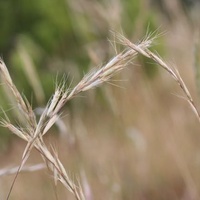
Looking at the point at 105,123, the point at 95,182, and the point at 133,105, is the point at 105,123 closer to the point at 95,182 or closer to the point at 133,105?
the point at 133,105

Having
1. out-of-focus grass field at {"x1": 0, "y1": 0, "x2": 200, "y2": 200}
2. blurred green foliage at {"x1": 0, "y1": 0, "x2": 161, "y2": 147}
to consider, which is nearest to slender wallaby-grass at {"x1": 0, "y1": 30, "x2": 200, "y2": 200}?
out-of-focus grass field at {"x1": 0, "y1": 0, "x2": 200, "y2": 200}

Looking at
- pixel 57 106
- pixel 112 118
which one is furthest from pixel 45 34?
pixel 57 106

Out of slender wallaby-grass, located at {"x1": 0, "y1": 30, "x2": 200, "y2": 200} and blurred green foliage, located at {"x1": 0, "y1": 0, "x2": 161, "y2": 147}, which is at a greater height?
blurred green foliage, located at {"x1": 0, "y1": 0, "x2": 161, "y2": 147}


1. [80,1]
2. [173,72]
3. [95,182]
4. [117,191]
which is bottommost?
[95,182]

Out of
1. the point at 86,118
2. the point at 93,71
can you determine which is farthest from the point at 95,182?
the point at 86,118

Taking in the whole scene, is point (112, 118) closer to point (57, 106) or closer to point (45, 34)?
point (57, 106)

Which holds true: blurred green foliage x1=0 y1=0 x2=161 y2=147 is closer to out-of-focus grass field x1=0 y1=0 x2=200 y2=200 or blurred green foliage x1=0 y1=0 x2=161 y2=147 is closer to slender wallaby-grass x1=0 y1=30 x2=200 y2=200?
out-of-focus grass field x1=0 y1=0 x2=200 y2=200

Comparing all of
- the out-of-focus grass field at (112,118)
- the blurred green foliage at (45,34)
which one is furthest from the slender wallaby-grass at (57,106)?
the blurred green foliage at (45,34)

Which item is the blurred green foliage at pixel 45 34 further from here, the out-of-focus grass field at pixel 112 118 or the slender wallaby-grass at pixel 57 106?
the slender wallaby-grass at pixel 57 106
